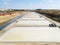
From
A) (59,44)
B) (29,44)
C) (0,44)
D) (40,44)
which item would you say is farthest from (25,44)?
(59,44)

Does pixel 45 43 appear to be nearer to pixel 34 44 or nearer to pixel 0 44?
pixel 34 44

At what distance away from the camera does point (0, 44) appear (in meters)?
15.1

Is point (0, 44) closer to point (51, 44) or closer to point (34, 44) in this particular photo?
point (34, 44)

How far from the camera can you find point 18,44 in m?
15.0

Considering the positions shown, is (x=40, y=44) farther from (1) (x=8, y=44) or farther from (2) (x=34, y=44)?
(1) (x=8, y=44)

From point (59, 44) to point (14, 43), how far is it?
Answer: 4675mm

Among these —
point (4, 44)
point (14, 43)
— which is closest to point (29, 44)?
point (14, 43)

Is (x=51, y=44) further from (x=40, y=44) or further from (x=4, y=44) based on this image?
(x=4, y=44)

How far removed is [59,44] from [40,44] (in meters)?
1.97

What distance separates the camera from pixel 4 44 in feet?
49.3

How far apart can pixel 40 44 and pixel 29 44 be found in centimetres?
113

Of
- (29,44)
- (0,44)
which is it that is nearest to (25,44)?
(29,44)

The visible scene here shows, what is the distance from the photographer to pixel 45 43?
1537cm

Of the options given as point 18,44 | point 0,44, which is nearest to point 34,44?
point 18,44
